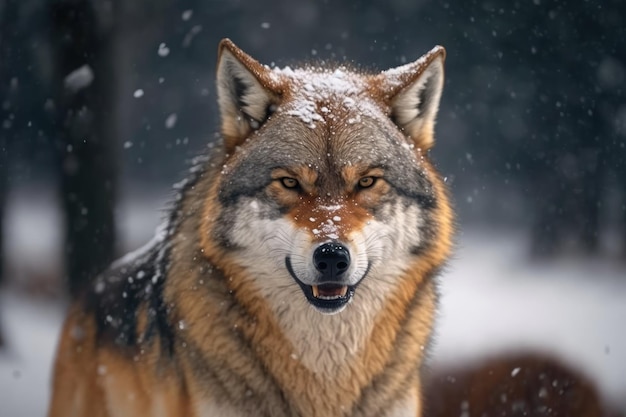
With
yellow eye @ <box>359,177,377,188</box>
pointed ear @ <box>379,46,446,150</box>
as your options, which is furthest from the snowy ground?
yellow eye @ <box>359,177,377,188</box>

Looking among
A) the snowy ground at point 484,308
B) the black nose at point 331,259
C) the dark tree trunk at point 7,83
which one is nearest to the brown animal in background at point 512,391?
the snowy ground at point 484,308

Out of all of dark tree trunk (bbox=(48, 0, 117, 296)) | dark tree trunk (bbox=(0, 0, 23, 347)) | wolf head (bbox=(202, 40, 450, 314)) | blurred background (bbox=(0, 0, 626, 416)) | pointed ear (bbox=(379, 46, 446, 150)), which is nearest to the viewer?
wolf head (bbox=(202, 40, 450, 314))

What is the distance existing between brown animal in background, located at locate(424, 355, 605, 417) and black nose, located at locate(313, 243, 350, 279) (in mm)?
4027

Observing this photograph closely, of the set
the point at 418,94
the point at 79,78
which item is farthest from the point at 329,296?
the point at 79,78

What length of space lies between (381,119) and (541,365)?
194 inches

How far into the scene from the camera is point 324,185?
3506 mm

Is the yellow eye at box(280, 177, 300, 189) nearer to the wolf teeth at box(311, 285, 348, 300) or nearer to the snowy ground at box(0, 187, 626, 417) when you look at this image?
the wolf teeth at box(311, 285, 348, 300)

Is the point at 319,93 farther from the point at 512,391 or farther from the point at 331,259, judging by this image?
the point at 512,391

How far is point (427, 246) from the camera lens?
3.75 meters

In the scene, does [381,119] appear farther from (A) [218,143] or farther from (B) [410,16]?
(B) [410,16]

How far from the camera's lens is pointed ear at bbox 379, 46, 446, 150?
151 inches

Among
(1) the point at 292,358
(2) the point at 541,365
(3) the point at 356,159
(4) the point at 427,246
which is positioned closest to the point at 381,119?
(3) the point at 356,159

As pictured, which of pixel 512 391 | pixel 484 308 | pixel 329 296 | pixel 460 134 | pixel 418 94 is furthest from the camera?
pixel 460 134

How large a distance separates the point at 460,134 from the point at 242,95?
757 cm
